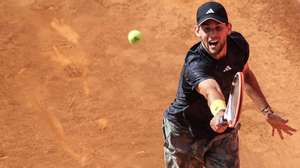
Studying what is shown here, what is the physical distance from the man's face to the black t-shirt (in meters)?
0.09

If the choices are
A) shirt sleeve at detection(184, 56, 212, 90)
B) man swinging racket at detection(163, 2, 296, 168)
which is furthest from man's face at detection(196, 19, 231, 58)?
shirt sleeve at detection(184, 56, 212, 90)

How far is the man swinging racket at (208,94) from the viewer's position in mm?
5066

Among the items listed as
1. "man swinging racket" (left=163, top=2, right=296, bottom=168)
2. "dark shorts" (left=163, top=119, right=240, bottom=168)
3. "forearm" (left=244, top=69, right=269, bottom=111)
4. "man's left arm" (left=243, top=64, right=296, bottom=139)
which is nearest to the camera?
"man swinging racket" (left=163, top=2, right=296, bottom=168)

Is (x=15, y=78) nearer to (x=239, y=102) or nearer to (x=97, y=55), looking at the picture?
(x=97, y=55)

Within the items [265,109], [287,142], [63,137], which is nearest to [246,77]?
[265,109]

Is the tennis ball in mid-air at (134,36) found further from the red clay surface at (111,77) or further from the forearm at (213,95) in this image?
the forearm at (213,95)

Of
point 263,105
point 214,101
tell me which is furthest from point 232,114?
point 263,105

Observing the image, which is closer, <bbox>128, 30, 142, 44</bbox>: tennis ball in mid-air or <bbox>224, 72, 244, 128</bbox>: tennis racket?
<bbox>224, 72, 244, 128</bbox>: tennis racket

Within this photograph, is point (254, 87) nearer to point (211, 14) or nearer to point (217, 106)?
point (211, 14)

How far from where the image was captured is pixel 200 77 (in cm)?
495

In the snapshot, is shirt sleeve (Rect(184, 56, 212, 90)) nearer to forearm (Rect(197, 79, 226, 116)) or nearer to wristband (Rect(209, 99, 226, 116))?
forearm (Rect(197, 79, 226, 116))

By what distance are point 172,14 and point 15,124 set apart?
335 centimetres

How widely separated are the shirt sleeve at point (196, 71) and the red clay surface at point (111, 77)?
249 centimetres

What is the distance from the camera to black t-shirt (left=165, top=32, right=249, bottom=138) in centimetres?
511
